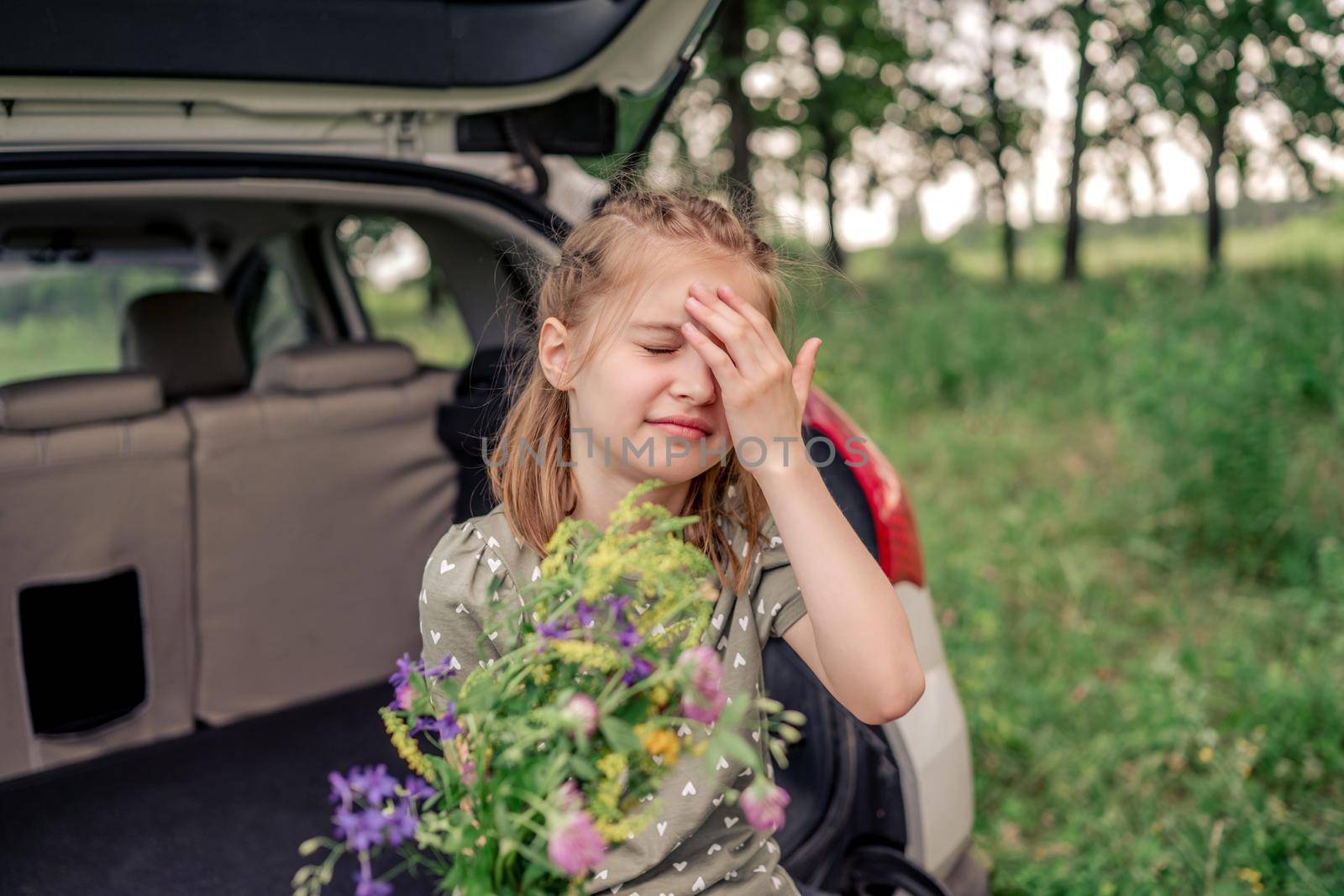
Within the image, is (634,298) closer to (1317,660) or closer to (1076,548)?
(1317,660)

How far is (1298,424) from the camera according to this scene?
4.55m

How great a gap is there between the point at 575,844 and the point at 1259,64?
523cm

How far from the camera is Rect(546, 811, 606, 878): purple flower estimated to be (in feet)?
2.18

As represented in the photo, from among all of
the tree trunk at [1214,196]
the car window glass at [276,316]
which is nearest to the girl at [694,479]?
the car window glass at [276,316]

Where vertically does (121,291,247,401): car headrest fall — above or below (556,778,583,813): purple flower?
below

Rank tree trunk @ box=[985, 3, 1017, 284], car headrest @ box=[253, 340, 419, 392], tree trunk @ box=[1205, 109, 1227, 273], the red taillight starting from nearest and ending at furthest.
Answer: the red taillight, car headrest @ box=[253, 340, 419, 392], tree trunk @ box=[1205, 109, 1227, 273], tree trunk @ box=[985, 3, 1017, 284]

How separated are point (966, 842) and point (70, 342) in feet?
10.2

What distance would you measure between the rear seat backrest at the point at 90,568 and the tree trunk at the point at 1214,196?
305 inches

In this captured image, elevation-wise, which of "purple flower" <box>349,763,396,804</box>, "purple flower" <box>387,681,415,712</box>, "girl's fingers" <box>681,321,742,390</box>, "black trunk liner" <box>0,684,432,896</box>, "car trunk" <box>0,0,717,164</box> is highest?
"car trunk" <box>0,0,717,164</box>

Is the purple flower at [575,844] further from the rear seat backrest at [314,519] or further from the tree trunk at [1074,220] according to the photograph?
the tree trunk at [1074,220]

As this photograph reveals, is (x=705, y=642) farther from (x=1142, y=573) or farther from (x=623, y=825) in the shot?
(x=1142, y=573)

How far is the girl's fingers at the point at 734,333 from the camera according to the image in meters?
1.03

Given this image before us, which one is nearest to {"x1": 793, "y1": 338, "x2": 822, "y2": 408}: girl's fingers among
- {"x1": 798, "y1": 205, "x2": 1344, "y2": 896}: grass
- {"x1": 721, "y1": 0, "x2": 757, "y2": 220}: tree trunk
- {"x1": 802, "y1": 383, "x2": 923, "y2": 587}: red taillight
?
{"x1": 802, "y1": 383, "x2": 923, "y2": 587}: red taillight

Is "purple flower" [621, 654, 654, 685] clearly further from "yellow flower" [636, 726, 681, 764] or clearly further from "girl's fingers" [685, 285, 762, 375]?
"girl's fingers" [685, 285, 762, 375]
